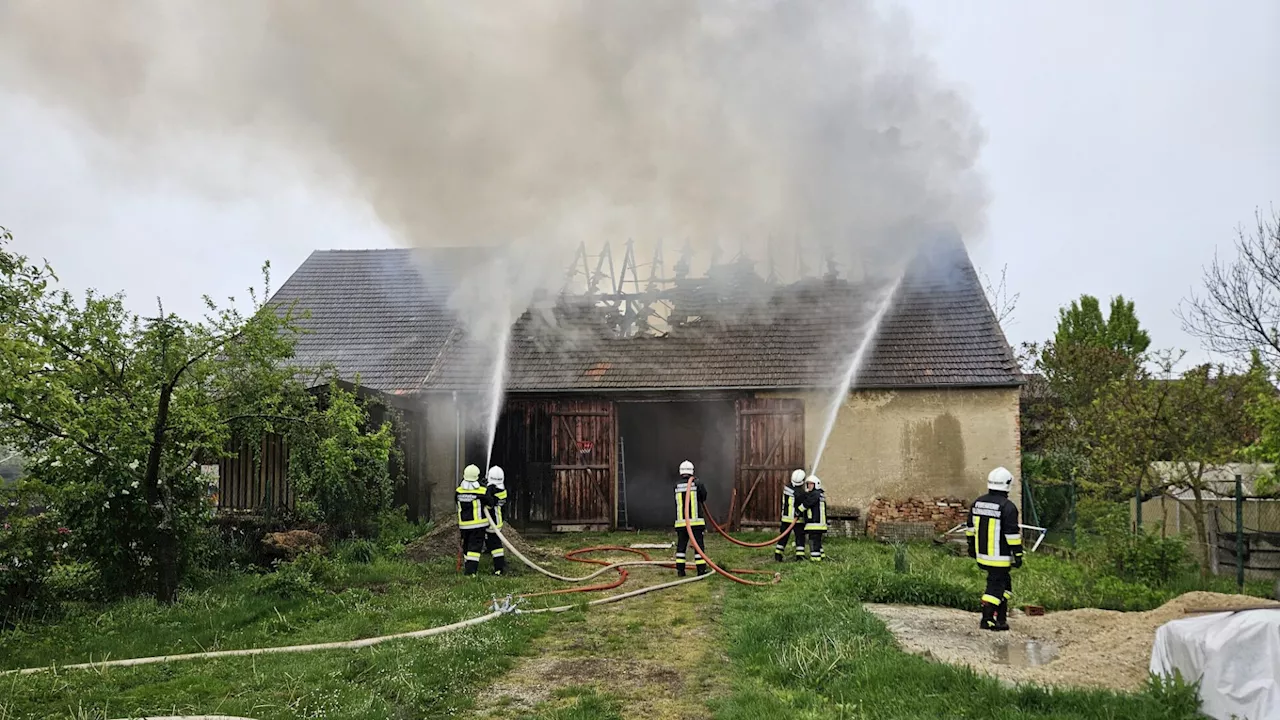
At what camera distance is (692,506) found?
11555 millimetres

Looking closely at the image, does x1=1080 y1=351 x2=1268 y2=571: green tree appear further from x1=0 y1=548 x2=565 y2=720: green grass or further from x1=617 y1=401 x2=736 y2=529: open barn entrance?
x1=617 y1=401 x2=736 y2=529: open barn entrance

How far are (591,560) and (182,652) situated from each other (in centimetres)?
670

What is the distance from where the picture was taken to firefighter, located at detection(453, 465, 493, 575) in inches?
441

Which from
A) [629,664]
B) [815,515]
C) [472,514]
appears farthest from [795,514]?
[629,664]

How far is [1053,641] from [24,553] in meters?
10.5

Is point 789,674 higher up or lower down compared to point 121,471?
lower down

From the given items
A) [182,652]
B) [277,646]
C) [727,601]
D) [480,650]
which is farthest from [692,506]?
[182,652]

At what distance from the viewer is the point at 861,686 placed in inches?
230

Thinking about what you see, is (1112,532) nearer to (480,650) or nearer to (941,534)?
(941,534)

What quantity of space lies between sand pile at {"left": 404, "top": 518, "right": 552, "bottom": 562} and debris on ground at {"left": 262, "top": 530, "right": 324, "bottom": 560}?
4.82 feet

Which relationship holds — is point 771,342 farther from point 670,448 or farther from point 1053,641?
point 1053,641

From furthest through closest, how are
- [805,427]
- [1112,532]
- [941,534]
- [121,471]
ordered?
1. [805,427]
2. [941,534]
3. [1112,532]
4. [121,471]

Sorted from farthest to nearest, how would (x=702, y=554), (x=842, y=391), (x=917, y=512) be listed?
(x=842, y=391)
(x=917, y=512)
(x=702, y=554)

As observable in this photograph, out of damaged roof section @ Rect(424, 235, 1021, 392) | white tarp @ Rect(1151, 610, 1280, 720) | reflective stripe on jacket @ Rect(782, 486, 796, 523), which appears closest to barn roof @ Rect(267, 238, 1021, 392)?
damaged roof section @ Rect(424, 235, 1021, 392)
